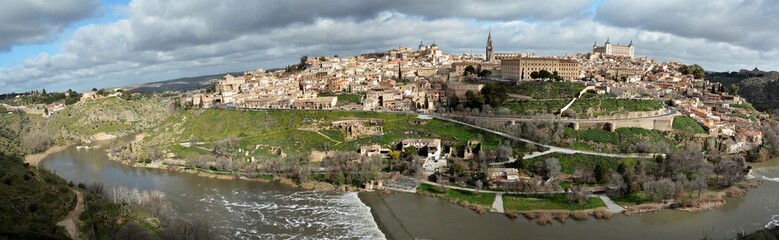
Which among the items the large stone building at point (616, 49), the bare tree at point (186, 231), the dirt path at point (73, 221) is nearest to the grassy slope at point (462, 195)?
the bare tree at point (186, 231)

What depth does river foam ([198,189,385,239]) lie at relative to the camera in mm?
26172

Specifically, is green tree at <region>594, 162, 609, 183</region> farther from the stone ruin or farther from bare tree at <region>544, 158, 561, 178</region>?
the stone ruin

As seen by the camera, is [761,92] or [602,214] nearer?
[602,214]

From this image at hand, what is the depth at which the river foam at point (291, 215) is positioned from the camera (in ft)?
85.9

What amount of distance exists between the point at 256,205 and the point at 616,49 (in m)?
103

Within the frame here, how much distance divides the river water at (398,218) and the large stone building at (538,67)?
25570 millimetres

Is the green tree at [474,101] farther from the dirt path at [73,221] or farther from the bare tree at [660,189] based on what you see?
the dirt path at [73,221]

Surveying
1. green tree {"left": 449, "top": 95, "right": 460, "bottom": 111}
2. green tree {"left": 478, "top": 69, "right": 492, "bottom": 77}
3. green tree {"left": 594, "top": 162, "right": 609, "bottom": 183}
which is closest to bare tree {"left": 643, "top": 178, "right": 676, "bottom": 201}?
green tree {"left": 594, "top": 162, "right": 609, "bottom": 183}

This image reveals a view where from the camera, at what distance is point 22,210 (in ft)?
61.9

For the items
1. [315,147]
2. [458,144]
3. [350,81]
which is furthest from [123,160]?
[458,144]

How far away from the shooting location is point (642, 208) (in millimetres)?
29203

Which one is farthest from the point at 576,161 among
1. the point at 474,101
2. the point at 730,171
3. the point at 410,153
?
the point at 474,101

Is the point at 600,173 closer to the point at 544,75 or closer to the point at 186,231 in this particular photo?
the point at 544,75

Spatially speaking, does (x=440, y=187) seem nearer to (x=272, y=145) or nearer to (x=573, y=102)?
(x=272, y=145)
